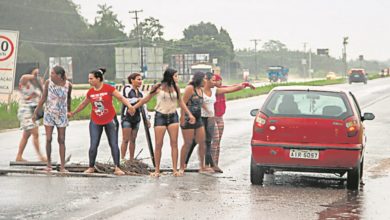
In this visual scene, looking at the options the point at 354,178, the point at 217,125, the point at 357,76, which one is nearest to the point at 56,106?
the point at 217,125

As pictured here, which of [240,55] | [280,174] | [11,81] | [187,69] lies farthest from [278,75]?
[280,174]

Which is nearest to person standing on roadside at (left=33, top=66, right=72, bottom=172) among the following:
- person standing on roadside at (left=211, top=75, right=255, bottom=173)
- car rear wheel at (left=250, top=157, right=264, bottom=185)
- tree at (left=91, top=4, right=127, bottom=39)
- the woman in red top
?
the woman in red top

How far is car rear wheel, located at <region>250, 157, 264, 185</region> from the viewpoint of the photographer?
37.4ft

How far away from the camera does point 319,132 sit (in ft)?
36.7

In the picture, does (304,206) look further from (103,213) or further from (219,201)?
(103,213)

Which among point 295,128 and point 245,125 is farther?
point 245,125

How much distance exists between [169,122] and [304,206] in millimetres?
3476

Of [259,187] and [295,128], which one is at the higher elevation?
[295,128]

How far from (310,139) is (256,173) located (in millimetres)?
893

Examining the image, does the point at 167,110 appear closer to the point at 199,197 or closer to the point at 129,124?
the point at 129,124

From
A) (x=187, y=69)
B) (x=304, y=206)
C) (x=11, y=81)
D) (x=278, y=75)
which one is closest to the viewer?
(x=304, y=206)

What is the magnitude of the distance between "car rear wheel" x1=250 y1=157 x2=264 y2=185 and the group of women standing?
1.45 meters

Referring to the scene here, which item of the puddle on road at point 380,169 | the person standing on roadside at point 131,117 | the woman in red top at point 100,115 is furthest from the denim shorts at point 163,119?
the puddle on road at point 380,169

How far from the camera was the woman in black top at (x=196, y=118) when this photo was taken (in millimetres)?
12781
